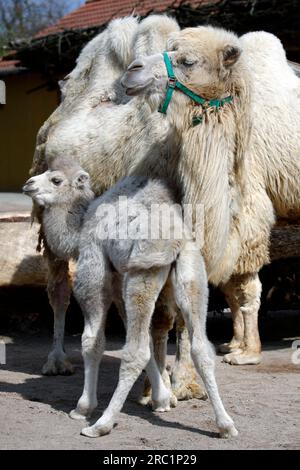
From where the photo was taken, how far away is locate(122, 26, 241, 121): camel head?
4777 mm

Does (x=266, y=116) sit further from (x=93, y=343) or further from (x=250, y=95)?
(x=93, y=343)

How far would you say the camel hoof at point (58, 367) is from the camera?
6336 mm

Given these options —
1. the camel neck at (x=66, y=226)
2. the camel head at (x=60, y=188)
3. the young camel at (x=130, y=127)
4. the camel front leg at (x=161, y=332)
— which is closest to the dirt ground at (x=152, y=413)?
the camel front leg at (x=161, y=332)

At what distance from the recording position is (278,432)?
4.59 metres

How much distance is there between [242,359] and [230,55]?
2.72 meters

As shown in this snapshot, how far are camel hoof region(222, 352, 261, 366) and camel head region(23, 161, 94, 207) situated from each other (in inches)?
85.1

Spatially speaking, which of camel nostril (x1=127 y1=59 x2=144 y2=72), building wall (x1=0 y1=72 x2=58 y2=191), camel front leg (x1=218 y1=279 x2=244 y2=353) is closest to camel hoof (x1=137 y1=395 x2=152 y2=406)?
camel front leg (x1=218 y1=279 x2=244 y2=353)

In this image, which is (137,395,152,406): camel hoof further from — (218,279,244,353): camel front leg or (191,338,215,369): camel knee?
(218,279,244,353): camel front leg

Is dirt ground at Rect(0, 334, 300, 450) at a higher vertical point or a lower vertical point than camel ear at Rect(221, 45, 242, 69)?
lower

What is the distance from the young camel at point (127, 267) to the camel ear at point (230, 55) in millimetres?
762

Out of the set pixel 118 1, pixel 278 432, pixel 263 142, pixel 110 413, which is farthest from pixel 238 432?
pixel 118 1

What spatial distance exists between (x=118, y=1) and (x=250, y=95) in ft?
51.8

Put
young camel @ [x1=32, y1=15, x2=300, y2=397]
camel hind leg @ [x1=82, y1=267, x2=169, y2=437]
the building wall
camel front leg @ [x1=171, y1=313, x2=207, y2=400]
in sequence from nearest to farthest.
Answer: camel hind leg @ [x1=82, y1=267, x2=169, y2=437] < camel front leg @ [x1=171, y1=313, x2=207, y2=400] < young camel @ [x1=32, y1=15, x2=300, y2=397] < the building wall

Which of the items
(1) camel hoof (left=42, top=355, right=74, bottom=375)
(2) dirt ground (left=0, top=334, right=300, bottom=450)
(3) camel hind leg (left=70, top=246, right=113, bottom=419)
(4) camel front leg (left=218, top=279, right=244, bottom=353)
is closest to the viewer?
(2) dirt ground (left=0, top=334, right=300, bottom=450)
